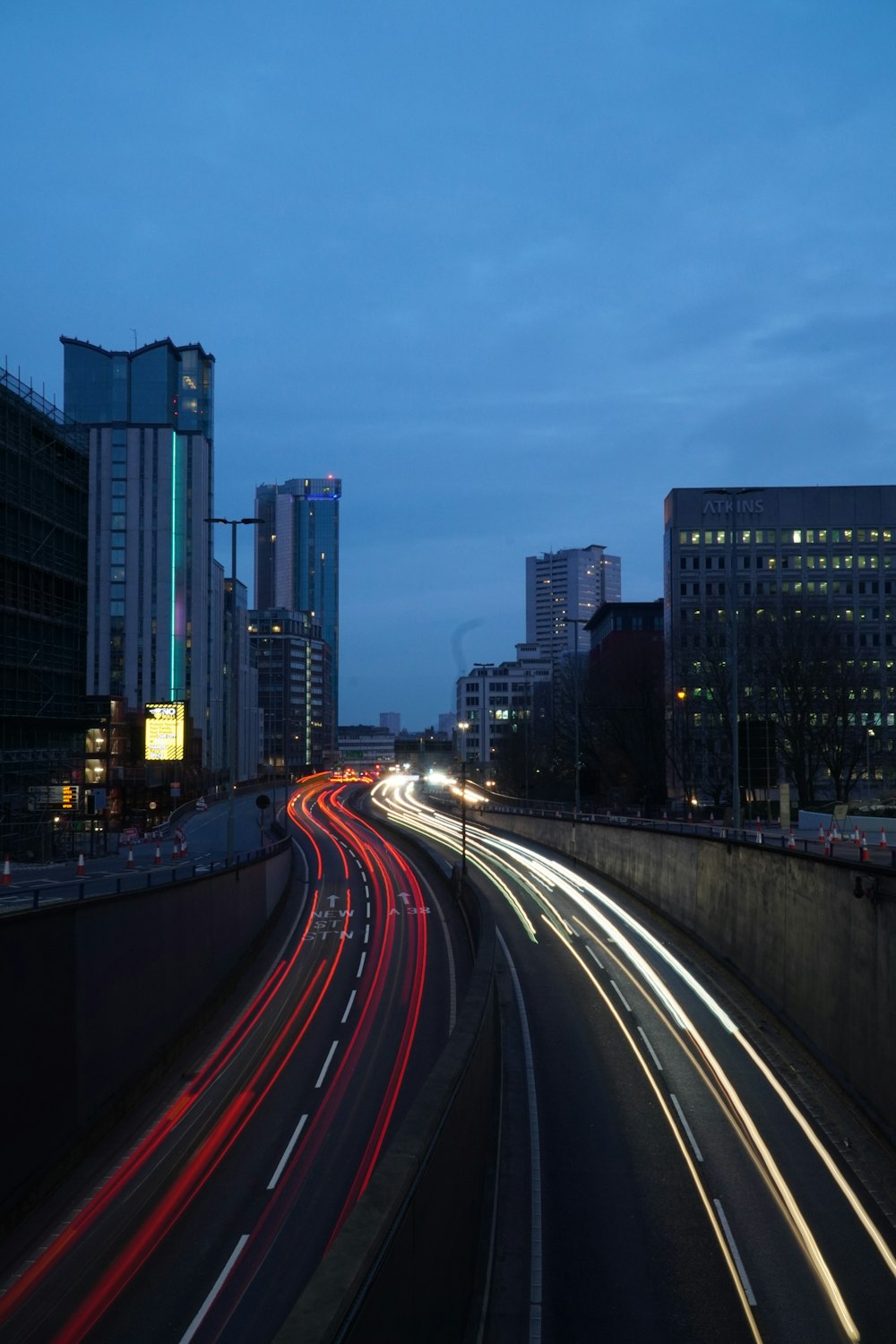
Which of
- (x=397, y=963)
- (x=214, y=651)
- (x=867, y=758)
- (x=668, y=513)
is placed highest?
(x=668, y=513)

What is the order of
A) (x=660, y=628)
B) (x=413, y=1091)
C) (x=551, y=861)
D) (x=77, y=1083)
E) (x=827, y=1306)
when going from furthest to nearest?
(x=660, y=628) → (x=551, y=861) → (x=413, y=1091) → (x=77, y=1083) → (x=827, y=1306)

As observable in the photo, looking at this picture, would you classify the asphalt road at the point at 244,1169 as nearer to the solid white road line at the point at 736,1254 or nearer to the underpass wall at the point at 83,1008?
the underpass wall at the point at 83,1008

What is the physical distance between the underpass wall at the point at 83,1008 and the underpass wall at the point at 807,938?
14.1 meters

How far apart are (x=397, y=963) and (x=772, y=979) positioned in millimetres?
14332

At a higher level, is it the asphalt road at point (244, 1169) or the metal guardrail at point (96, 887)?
the metal guardrail at point (96, 887)

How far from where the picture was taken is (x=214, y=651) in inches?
5531

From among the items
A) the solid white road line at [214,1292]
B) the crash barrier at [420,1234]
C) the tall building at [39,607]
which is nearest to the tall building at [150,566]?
the tall building at [39,607]

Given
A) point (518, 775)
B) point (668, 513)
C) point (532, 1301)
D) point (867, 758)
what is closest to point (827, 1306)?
point (532, 1301)

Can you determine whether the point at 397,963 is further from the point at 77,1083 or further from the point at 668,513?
the point at 668,513

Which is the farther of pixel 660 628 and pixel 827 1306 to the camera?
pixel 660 628

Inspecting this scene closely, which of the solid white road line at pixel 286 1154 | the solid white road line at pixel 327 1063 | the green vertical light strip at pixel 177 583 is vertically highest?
the green vertical light strip at pixel 177 583

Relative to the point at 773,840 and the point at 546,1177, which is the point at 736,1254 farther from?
the point at 773,840

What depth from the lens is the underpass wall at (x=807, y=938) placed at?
58.6 feet

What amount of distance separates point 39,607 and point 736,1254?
4426cm
